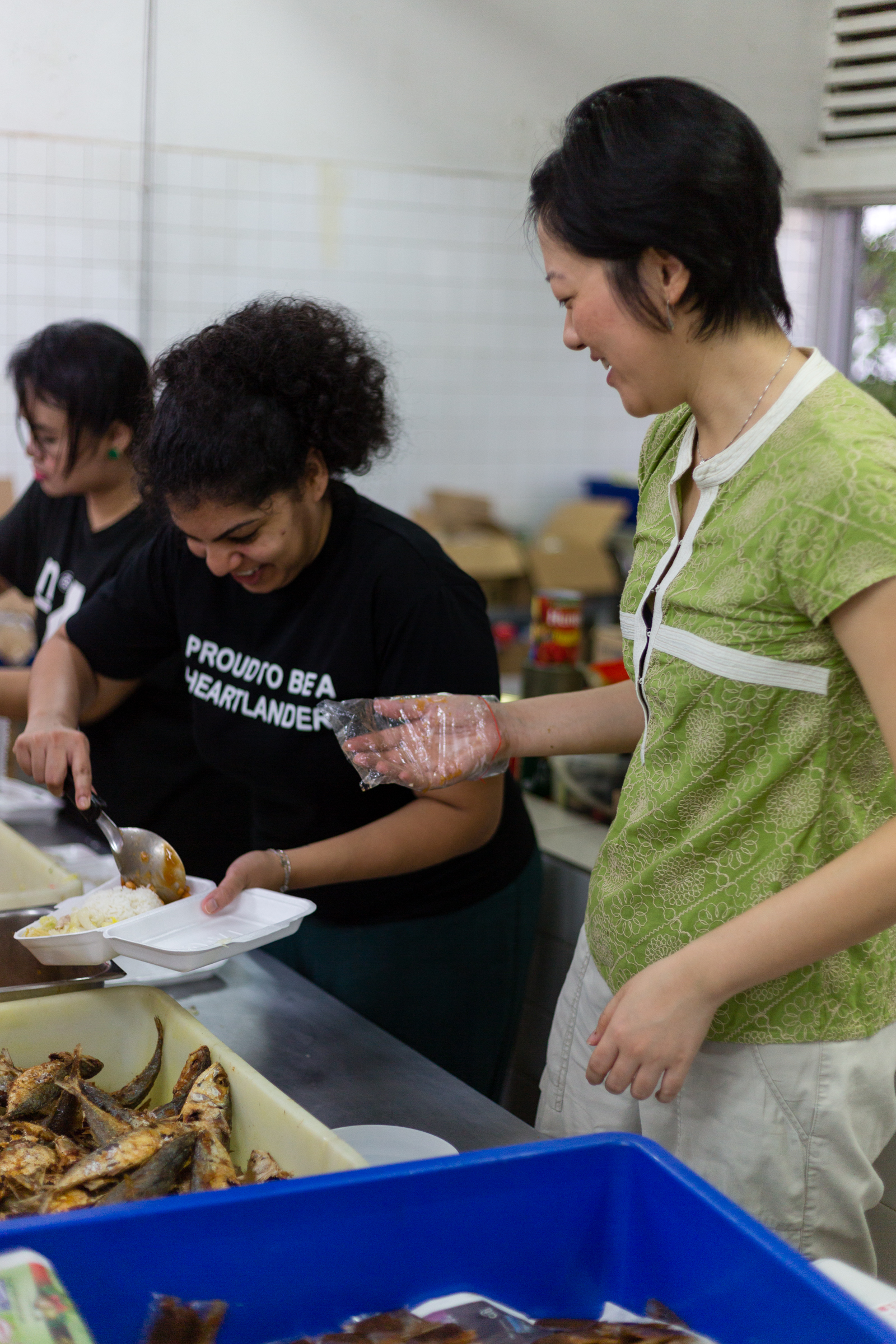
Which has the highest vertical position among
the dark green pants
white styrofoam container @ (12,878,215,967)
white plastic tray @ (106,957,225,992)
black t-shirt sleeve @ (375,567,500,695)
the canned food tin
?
black t-shirt sleeve @ (375,567,500,695)

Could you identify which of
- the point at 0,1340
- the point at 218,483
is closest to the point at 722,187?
the point at 218,483

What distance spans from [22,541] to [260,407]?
106 centimetres

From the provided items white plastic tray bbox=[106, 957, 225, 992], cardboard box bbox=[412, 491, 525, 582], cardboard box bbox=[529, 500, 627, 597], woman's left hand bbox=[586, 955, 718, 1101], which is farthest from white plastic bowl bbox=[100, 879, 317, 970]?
cardboard box bbox=[529, 500, 627, 597]

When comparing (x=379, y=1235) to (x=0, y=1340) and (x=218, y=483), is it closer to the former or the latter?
(x=0, y=1340)


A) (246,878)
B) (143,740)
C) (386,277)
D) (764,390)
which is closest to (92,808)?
(246,878)

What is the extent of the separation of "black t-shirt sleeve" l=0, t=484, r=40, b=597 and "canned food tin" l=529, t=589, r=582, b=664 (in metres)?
0.98

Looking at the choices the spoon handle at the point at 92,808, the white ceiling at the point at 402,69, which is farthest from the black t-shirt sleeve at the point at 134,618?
the white ceiling at the point at 402,69

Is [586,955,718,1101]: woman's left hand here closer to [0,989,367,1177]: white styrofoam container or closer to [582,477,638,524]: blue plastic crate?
[0,989,367,1177]: white styrofoam container

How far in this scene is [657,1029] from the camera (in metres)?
0.99

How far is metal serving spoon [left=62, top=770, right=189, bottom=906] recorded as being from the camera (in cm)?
144

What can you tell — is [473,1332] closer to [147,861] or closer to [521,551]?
[147,861]

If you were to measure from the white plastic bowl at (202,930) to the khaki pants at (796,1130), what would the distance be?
1.38 ft

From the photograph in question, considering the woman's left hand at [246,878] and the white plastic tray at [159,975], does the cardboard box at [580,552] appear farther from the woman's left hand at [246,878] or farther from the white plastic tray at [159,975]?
the woman's left hand at [246,878]

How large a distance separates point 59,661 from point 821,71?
140 inches
